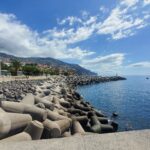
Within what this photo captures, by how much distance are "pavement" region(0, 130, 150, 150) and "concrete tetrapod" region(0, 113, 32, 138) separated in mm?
2159

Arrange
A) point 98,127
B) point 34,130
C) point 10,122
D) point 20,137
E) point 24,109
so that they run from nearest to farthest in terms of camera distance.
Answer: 1. point 20,137
2. point 10,122
3. point 34,130
4. point 24,109
5. point 98,127

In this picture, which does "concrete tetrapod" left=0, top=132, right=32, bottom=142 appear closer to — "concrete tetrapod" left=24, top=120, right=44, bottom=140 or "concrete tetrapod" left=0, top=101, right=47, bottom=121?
"concrete tetrapod" left=24, top=120, right=44, bottom=140

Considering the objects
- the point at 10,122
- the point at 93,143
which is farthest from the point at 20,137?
the point at 93,143

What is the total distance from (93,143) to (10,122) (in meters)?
2.97

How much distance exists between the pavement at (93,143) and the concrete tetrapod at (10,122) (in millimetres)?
2159

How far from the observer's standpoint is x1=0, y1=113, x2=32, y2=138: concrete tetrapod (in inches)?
212

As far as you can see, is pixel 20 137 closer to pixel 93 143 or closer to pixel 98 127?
pixel 93 143

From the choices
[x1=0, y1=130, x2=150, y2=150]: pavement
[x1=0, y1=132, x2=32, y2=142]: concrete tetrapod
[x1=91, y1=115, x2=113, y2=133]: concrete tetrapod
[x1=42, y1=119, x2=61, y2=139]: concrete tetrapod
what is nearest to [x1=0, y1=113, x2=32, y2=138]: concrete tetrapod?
[x1=0, y1=132, x2=32, y2=142]: concrete tetrapod

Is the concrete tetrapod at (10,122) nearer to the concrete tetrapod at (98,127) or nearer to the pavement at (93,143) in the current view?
the pavement at (93,143)

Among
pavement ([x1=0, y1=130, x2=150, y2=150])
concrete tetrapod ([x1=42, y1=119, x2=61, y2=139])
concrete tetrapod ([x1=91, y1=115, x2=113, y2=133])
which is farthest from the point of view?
concrete tetrapod ([x1=91, y1=115, x2=113, y2=133])

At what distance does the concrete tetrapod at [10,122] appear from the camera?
5.39m

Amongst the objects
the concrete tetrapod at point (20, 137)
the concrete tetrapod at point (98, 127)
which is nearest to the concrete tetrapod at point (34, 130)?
the concrete tetrapod at point (20, 137)

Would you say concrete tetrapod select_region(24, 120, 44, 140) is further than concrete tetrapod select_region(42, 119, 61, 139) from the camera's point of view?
No

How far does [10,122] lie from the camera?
5703 millimetres
